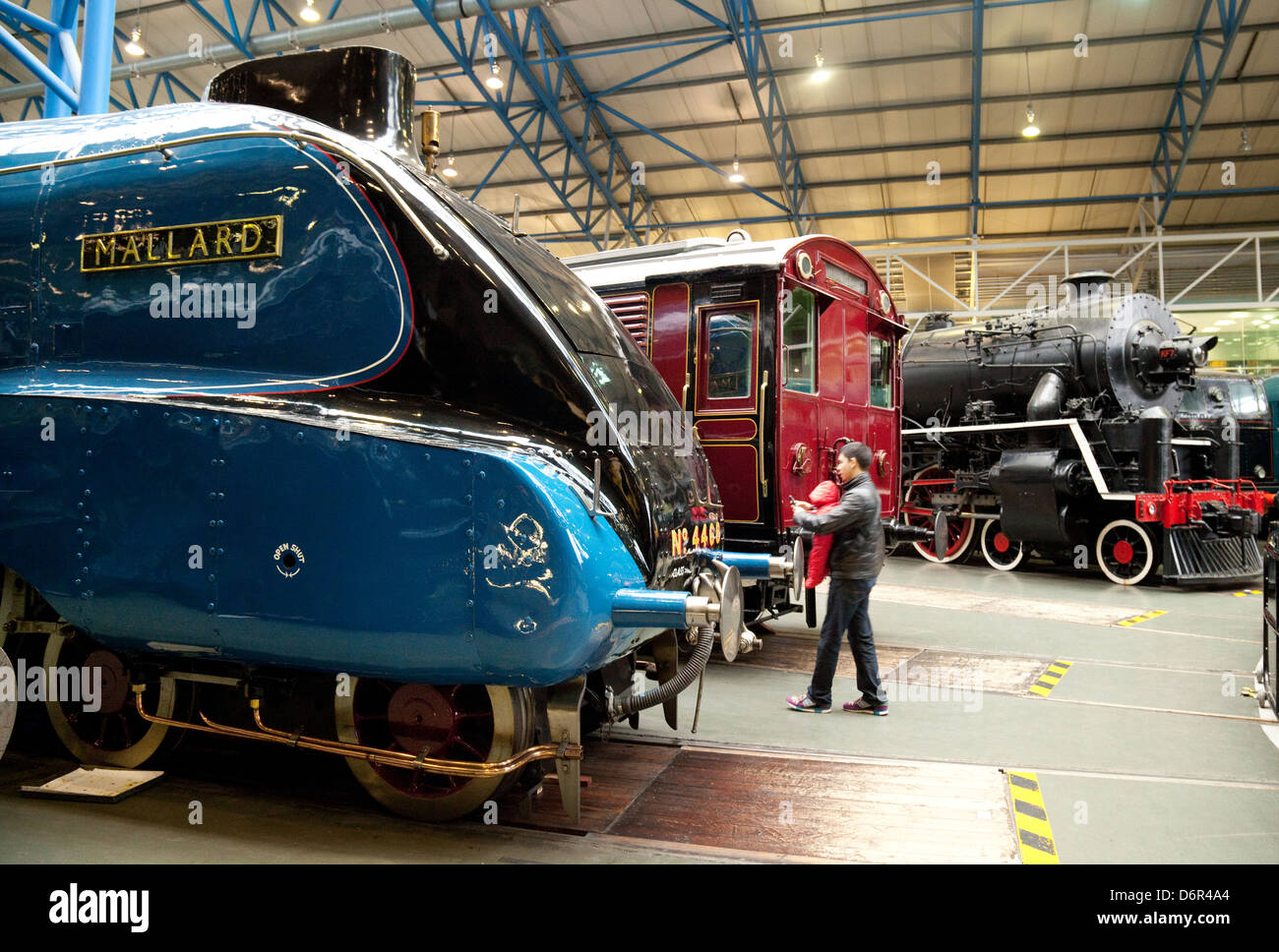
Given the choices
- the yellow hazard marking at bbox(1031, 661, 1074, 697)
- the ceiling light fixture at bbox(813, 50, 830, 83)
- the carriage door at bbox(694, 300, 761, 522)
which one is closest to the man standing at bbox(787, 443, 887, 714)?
the carriage door at bbox(694, 300, 761, 522)

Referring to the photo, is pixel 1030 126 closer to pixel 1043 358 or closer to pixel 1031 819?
pixel 1043 358

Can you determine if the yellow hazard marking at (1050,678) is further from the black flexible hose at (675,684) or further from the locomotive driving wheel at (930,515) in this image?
the locomotive driving wheel at (930,515)

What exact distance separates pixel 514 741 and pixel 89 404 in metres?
1.95

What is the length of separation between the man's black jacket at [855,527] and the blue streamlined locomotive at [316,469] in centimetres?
166

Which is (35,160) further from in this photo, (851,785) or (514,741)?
(851,785)

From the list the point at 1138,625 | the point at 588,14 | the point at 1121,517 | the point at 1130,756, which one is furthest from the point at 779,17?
the point at 1130,756

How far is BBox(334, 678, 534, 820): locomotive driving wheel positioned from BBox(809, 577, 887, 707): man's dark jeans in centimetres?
261

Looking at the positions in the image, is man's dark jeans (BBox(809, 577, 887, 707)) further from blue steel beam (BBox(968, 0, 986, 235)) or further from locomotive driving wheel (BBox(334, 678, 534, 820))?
blue steel beam (BBox(968, 0, 986, 235))

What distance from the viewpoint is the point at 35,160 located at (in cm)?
368

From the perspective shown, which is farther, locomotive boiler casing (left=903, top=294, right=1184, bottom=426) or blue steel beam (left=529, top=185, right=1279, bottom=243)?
blue steel beam (left=529, top=185, right=1279, bottom=243)

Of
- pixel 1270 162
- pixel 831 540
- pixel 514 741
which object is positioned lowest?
pixel 514 741

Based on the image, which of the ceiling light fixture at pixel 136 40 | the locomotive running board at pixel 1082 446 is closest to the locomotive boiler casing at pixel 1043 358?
the locomotive running board at pixel 1082 446

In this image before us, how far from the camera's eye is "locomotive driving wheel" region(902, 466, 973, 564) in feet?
43.7

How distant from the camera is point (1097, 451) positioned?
1133 cm
